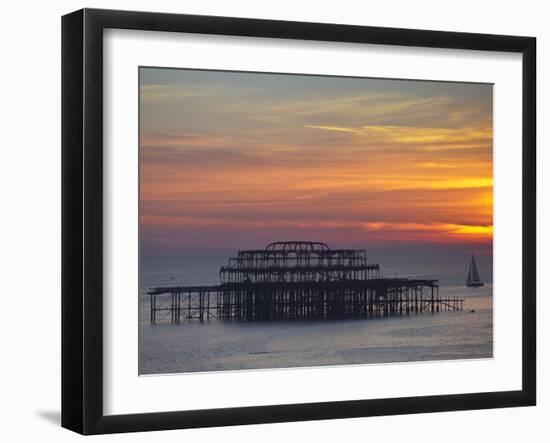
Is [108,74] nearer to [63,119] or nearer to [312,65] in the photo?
[63,119]

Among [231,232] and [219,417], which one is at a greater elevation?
[231,232]

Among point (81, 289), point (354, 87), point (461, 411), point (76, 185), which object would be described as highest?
point (354, 87)

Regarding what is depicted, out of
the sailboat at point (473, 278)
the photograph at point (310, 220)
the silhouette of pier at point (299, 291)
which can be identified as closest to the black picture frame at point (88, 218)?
the photograph at point (310, 220)

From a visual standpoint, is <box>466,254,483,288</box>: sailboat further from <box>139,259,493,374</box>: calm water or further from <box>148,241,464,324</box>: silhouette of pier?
<box>148,241,464,324</box>: silhouette of pier

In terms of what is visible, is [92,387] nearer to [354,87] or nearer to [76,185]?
[76,185]

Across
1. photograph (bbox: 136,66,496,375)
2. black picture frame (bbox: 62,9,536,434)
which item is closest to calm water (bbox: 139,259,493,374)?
photograph (bbox: 136,66,496,375)

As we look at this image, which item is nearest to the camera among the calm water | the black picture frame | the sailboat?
the black picture frame

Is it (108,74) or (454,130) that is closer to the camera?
(108,74)

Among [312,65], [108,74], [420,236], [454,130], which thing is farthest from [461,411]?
[108,74]
